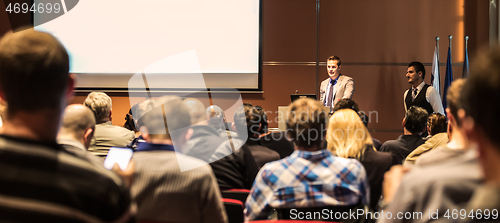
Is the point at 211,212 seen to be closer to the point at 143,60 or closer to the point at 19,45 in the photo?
the point at 19,45

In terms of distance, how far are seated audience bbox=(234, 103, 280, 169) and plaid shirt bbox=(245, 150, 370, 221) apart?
2.42 feet

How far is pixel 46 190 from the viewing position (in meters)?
0.69

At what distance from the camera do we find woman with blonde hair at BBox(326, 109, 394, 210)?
213 centimetres

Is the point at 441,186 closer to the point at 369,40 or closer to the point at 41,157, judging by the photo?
the point at 41,157

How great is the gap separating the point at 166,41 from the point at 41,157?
17.6 feet

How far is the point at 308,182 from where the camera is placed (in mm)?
1575

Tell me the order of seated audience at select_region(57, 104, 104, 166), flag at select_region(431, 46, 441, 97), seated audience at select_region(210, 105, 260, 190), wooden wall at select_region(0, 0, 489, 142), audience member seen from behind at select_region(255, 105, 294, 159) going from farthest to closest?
wooden wall at select_region(0, 0, 489, 142), flag at select_region(431, 46, 441, 97), audience member seen from behind at select_region(255, 105, 294, 159), seated audience at select_region(210, 105, 260, 190), seated audience at select_region(57, 104, 104, 166)

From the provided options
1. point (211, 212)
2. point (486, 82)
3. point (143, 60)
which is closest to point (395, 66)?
point (143, 60)

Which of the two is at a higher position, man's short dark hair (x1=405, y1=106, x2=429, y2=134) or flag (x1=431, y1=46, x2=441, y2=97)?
flag (x1=431, y1=46, x2=441, y2=97)

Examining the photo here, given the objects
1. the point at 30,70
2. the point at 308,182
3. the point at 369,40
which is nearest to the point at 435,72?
the point at 369,40

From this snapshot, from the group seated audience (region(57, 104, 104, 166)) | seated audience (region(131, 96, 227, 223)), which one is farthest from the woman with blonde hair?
seated audience (region(57, 104, 104, 166))

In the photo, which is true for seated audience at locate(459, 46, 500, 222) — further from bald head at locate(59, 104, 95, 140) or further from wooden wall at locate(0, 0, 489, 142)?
wooden wall at locate(0, 0, 489, 142)

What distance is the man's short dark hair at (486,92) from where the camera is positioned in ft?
1.87

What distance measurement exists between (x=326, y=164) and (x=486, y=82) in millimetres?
1071
